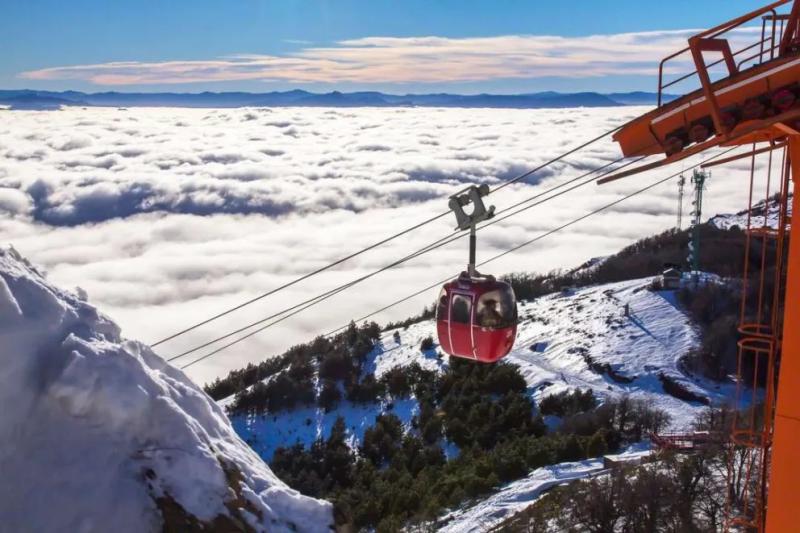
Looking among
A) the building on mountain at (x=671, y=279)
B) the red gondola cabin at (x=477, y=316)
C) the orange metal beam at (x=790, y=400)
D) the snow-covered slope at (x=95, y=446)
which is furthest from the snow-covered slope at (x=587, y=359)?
the snow-covered slope at (x=95, y=446)

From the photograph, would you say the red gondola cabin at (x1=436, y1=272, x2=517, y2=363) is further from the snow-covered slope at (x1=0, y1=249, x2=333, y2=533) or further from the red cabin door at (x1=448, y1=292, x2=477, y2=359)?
the snow-covered slope at (x1=0, y1=249, x2=333, y2=533)

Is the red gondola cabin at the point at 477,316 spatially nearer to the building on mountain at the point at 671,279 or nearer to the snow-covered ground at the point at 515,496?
the snow-covered ground at the point at 515,496

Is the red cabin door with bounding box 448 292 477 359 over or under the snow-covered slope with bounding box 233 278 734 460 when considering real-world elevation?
over

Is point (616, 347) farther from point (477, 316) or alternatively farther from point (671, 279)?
point (477, 316)

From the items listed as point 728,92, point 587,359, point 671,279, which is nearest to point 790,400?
point 728,92

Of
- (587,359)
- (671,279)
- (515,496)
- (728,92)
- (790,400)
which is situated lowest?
(587,359)

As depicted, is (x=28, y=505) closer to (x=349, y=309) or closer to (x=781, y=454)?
(x=781, y=454)

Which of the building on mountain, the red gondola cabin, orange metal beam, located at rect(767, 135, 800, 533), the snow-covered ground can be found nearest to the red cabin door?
the red gondola cabin
